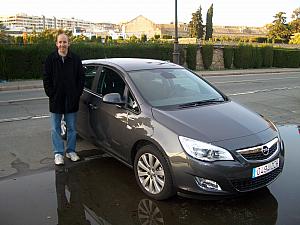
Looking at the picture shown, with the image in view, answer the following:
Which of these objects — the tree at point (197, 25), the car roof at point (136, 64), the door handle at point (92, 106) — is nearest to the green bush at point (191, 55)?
the car roof at point (136, 64)

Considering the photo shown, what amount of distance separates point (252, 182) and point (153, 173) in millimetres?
1051

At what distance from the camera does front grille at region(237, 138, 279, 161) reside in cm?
358

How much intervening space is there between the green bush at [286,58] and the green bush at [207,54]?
785 centimetres

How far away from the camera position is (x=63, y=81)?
190 inches

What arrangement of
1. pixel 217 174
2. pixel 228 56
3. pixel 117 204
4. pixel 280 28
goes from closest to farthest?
pixel 217 174 < pixel 117 204 < pixel 228 56 < pixel 280 28

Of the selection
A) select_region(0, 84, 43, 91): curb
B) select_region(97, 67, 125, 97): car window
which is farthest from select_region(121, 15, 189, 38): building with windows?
select_region(97, 67, 125, 97): car window

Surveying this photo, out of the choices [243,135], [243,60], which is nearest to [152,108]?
[243,135]

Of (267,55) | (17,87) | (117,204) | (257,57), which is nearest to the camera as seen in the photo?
(117,204)

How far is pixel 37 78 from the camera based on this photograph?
18.1 metres

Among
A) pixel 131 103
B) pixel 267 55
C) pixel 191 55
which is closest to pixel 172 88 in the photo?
pixel 131 103

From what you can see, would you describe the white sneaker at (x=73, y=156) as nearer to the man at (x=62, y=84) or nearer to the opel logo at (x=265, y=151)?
the man at (x=62, y=84)

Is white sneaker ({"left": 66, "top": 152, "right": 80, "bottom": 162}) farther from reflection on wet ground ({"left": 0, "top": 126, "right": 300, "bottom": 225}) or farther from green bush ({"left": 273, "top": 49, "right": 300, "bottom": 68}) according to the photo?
green bush ({"left": 273, "top": 49, "right": 300, "bottom": 68})

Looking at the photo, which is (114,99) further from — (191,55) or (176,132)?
(191,55)

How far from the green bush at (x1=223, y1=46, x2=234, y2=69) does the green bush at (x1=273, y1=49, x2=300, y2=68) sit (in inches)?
217
